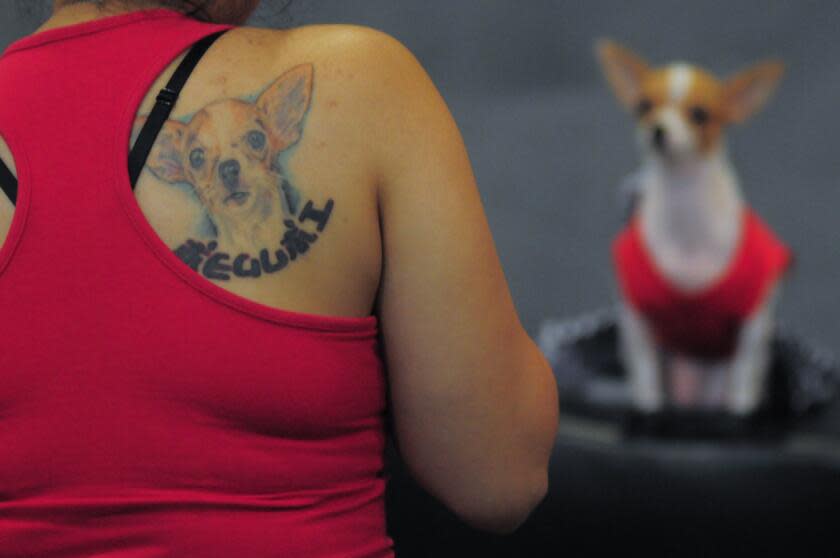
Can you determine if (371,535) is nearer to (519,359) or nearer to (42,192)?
(519,359)

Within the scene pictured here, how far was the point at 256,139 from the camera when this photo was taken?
606 mm

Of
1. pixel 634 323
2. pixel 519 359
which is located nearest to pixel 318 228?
pixel 519 359

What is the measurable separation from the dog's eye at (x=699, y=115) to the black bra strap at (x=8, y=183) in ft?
8.65

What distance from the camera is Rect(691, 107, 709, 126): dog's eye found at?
306 centimetres

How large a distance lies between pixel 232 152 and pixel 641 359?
2635mm

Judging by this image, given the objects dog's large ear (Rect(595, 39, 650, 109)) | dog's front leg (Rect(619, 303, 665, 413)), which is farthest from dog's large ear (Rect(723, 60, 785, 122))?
dog's front leg (Rect(619, 303, 665, 413))

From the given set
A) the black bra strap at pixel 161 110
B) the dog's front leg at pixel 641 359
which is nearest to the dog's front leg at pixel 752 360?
the dog's front leg at pixel 641 359

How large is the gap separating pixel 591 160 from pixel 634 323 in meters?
0.82

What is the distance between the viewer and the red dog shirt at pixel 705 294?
2992mm

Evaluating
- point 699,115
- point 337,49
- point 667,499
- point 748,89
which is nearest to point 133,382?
point 337,49

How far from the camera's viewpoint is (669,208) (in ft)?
10.1

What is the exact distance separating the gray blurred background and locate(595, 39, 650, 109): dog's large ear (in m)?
0.47

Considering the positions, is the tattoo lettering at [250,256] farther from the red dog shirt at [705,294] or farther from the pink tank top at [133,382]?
the red dog shirt at [705,294]

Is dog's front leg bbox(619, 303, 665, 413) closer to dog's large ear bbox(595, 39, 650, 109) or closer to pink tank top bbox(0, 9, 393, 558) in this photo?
dog's large ear bbox(595, 39, 650, 109)
